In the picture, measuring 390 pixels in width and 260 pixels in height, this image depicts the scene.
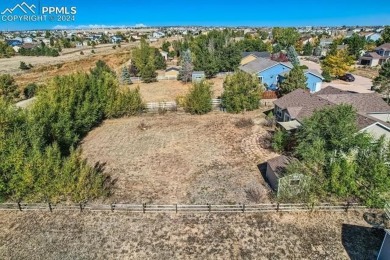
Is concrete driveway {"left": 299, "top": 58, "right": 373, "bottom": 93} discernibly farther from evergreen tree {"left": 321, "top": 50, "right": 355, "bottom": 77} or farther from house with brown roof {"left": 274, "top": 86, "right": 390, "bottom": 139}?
house with brown roof {"left": 274, "top": 86, "right": 390, "bottom": 139}

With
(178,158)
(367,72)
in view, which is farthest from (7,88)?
(367,72)

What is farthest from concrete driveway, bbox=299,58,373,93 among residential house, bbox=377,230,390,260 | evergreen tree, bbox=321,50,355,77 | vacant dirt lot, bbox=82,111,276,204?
residential house, bbox=377,230,390,260

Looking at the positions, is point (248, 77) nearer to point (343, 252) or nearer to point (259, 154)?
point (259, 154)

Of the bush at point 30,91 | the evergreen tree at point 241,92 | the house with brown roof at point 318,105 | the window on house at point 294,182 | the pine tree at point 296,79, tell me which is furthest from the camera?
the bush at point 30,91

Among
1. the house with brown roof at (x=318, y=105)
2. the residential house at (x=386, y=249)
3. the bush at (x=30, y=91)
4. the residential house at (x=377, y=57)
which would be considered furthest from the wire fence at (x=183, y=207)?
the residential house at (x=377, y=57)

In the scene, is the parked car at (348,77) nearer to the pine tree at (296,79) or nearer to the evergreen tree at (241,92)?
the pine tree at (296,79)
